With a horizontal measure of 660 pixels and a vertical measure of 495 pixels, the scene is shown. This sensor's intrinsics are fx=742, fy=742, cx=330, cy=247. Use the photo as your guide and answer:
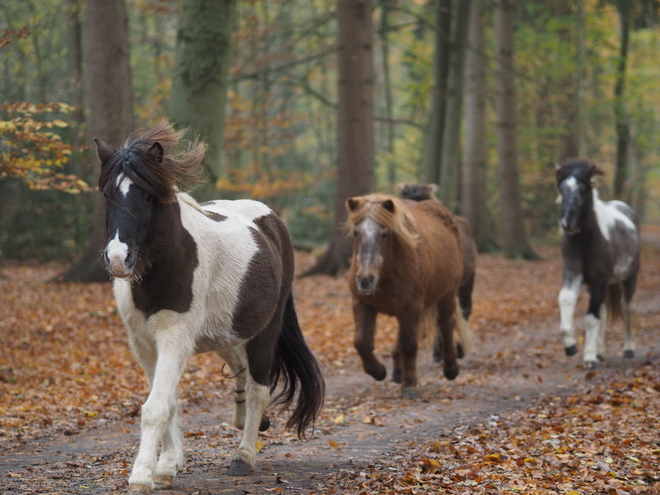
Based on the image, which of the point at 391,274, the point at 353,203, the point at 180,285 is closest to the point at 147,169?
the point at 180,285

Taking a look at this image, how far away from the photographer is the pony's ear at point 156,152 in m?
4.36

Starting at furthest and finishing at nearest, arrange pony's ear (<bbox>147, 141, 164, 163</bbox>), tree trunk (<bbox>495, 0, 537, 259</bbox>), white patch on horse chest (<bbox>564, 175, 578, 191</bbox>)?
1. tree trunk (<bbox>495, 0, 537, 259</bbox>)
2. white patch on horse chest (<bbox>564, 175, 578, 191</bbox>)
3. pony's ear (<bbox>147, 141, 164, 163</bbox>)

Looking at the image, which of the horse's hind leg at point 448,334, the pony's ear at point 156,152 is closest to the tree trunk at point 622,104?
the horse's hind leg at point 448,334

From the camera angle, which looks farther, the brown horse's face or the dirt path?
the brown horse's face

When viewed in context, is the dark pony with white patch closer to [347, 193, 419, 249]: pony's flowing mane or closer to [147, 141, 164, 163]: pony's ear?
[347, 193, 419, 249]: pony's flowing mane

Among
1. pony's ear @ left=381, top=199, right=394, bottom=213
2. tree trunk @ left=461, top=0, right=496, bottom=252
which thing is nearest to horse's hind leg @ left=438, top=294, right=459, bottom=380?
pony's ear @ left=381, top=199, right=394, bottom=213

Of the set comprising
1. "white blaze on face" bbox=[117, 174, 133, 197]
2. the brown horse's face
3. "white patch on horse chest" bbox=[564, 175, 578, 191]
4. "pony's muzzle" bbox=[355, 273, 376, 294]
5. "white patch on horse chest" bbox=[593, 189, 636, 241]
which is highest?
"white patch on horse chest" bbox=[564, 175, 578, 191]

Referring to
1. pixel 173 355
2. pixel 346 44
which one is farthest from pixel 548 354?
pixel 346 44

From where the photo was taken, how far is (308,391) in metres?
5.97

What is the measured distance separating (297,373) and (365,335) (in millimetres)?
1770

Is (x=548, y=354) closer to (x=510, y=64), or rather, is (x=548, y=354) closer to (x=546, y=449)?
Result: (x=546, y=449)

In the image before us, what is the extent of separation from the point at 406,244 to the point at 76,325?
588cm

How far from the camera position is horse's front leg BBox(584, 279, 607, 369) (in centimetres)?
950

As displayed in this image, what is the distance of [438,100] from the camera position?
20.9 m
